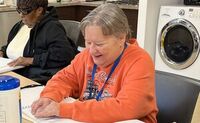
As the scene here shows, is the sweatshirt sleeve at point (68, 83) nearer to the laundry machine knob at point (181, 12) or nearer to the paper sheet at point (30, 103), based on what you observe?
the paper sheet at point (30, 103)

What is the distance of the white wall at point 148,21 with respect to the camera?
11.0ft

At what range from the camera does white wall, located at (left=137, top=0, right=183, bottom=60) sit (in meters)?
3.35

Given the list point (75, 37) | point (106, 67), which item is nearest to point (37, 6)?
point (75, 37)

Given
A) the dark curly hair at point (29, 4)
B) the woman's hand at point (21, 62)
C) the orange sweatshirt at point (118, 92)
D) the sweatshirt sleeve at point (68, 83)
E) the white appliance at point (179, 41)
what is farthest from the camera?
the white appliance at point (179, 41)

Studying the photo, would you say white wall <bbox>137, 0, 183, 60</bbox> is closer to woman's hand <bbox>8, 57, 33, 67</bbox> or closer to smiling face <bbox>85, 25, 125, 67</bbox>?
woman's hand <bbox>8, 57, 33, 67</bbox>

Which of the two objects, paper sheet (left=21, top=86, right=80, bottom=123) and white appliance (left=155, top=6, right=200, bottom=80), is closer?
paper sheet (left=21, top=86, right=80, bottom=123)

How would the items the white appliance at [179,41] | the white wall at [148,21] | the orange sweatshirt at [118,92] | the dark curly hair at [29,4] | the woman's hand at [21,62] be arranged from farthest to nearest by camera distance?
Result: the white wall at [148,21] → the white appliance at [179,41] → the dark curly hair at [29,4] → the woman's hand at [21,62] → the orange sweatshirt at [118,92]

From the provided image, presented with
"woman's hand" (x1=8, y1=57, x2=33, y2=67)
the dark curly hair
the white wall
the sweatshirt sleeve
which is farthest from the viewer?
the white wall

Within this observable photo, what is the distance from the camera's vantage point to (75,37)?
226 cm

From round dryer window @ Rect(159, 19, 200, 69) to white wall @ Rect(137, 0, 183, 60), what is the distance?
13 cm

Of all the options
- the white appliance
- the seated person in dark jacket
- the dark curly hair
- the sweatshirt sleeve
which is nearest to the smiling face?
the sweatshirt sleeve

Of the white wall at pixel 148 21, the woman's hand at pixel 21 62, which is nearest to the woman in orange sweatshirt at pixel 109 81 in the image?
the woman's hand at pixel 21 62

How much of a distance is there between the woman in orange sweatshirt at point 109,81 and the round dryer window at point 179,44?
6.23 ft

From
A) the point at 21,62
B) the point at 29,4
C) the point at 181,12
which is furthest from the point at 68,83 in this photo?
the point at 181,12
